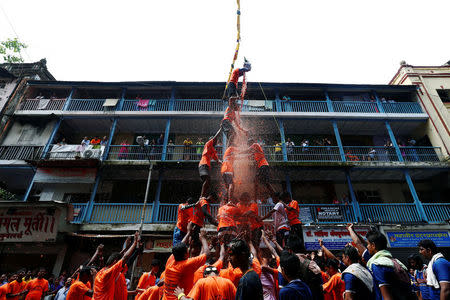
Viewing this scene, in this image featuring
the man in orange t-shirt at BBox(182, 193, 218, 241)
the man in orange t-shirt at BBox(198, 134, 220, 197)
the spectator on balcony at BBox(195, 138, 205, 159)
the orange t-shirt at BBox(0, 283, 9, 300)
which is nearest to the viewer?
the man in orange t-shirt at BBox(182, 193, 218, 241)

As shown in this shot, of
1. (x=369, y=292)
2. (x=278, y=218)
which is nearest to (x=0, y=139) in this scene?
(x=278, y=218)

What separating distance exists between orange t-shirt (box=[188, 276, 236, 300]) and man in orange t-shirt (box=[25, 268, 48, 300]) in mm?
7297

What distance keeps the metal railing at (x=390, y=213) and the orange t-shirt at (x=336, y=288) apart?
35.7 ft

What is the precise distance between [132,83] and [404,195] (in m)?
19.8

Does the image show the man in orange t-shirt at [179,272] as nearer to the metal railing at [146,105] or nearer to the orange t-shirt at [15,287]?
the orange t-shirt at [15,287]

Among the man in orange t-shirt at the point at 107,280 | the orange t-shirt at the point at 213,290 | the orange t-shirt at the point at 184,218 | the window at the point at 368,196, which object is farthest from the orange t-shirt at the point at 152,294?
the window at the point at 368,196

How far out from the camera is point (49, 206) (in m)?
11.1

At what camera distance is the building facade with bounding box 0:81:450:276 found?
42.3 ft

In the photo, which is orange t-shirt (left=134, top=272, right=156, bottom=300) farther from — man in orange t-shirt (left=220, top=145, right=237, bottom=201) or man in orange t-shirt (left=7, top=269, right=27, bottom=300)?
man in orange t-shirt (left=7, top=269, right=27, bottom=300)

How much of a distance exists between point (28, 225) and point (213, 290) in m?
12.8

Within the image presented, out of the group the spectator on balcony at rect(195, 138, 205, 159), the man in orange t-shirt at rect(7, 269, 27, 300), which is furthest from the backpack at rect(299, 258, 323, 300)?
the spectator on balcony at rect(195, 138, 205, 159)

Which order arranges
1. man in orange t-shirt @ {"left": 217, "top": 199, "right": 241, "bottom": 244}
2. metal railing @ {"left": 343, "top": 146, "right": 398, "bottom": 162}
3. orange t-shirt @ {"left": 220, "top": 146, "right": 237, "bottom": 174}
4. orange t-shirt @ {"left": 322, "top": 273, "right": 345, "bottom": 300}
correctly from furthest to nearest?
metal railing @ {"left": 343, "top": 146, "right": 398, "bottom": 162}, orange t-shirt @ {"left": 220, "top": 146, "right": 237, "bottom": 174}, man in orange t-shirt @ {"left": 217, "top": 199, "right": 241, "bottom": 244}, orange t-shirt @ {"left": 322, "top": 273, "right": 345, "bottom": 300}

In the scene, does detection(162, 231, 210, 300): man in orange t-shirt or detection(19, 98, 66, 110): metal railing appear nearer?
detection(162, 231, 210, 300): man in orange t-shirt

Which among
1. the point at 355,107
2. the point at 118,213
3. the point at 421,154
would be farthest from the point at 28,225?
the point at 421,154
